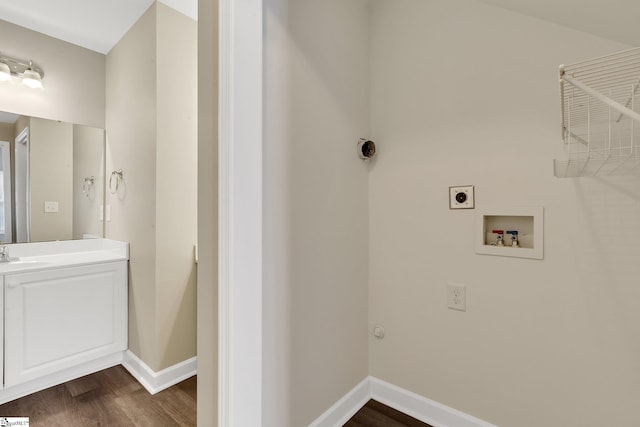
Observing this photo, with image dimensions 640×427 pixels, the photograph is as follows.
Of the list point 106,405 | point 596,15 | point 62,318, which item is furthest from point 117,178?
point 596,15

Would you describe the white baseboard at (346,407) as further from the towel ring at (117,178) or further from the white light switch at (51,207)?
the white light switch at (51,207)

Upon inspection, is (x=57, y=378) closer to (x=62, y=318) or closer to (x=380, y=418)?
(x=62, y=318)

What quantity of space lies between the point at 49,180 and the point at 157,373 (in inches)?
69.6

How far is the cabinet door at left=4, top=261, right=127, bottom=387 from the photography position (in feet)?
5.87

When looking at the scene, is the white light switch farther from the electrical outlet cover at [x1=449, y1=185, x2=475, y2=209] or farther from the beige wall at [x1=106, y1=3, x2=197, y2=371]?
the electrical outlet cover at [x1=449, y1=185, x2=475, y2=209]

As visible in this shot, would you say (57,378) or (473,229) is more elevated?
(473,229)

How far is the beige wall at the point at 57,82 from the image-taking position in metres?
2.13

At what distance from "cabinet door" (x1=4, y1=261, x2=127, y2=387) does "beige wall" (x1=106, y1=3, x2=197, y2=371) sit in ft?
0.41

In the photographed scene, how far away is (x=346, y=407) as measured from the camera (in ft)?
5.34

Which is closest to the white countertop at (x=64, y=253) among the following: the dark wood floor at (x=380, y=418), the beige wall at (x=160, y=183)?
the beige wall at (x=160, y=183)

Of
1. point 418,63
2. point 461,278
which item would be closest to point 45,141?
point 418,63

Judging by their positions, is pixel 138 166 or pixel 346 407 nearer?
pixel 346 407

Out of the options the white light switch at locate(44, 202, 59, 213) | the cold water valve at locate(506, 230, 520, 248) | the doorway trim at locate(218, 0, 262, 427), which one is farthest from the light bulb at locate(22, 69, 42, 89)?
the cold water valve at locate(506, 230, 520, 248)

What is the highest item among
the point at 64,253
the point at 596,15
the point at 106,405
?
the point at 596,15
